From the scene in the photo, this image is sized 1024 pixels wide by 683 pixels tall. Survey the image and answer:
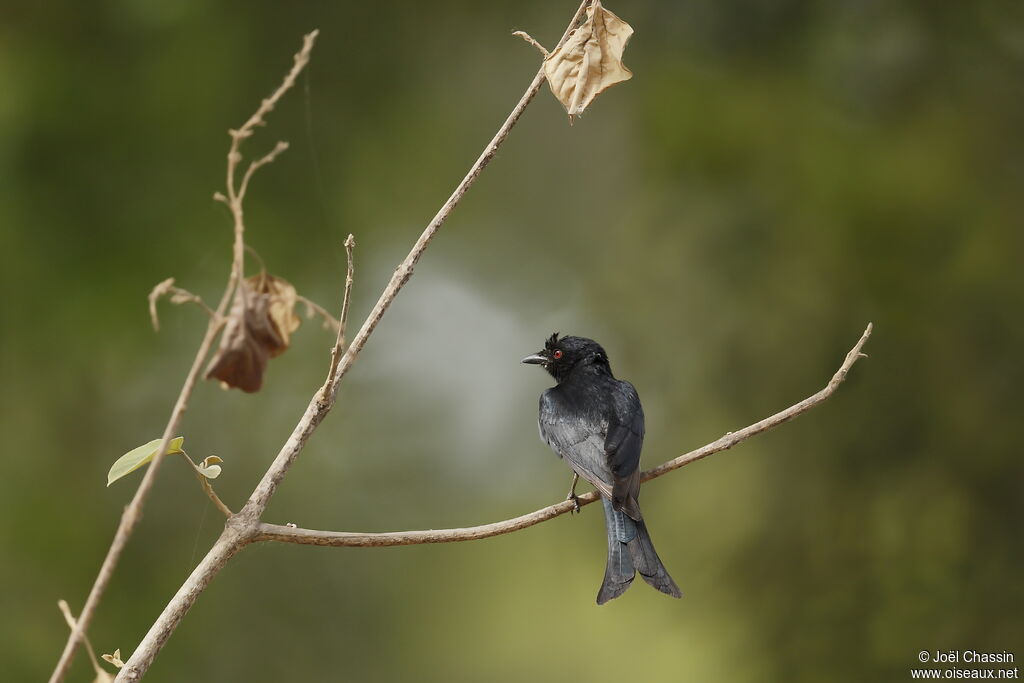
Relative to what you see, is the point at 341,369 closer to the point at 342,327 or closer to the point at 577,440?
the point at 342,327

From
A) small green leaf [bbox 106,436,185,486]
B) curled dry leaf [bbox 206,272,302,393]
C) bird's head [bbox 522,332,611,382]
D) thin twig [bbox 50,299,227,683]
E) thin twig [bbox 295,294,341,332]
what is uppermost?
bird's head [bbox 522,332,611,382]

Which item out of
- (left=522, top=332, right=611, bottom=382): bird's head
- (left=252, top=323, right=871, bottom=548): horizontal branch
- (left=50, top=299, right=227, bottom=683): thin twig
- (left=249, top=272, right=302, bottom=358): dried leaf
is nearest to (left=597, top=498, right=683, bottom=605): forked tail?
(left=252, top=323, right=871, bottom=548): horizontal branch

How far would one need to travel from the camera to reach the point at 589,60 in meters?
1.23

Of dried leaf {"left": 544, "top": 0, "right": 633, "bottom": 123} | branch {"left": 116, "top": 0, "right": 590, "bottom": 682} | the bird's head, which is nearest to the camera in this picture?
branch {"left": 116, "top": 0, "right": 590, "bottom": 682}

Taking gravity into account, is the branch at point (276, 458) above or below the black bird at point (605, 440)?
below

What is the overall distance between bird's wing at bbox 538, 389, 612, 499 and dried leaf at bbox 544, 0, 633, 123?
46.0 inches

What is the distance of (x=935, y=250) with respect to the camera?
4.71 m

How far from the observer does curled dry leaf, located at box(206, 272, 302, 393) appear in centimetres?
91

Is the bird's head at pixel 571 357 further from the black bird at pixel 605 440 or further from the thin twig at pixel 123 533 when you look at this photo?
the thin twig at pixel 123 533

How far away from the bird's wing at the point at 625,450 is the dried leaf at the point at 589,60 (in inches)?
42.4

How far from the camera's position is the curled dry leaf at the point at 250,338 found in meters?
0.91

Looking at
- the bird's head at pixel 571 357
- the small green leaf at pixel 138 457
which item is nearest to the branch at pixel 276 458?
the small green leaf at pixel 138 457

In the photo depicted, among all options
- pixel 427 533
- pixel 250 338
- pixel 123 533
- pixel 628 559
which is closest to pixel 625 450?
pixel 628 559

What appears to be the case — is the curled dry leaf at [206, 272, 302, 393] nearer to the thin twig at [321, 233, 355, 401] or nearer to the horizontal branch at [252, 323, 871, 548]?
the thin twig at [321, 233, 355, 401]
